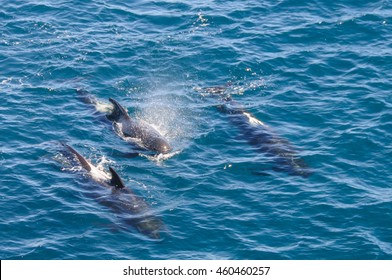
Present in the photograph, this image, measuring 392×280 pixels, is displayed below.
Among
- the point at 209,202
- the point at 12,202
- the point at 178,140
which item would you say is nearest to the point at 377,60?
the point at 178,140

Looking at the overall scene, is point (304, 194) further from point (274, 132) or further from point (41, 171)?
point (41, 171)

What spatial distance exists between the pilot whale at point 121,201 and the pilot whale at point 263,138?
285 inches

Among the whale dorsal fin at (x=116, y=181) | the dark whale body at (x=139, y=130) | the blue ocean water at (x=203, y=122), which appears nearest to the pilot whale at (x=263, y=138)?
the blue ocean water at (x=203, y=122)

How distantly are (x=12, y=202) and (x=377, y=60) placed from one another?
923 inches

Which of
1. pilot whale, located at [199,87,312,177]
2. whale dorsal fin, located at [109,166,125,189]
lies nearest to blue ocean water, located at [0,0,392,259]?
pilot whale, located at [199,87,312,177]

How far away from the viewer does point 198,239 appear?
3116 cm

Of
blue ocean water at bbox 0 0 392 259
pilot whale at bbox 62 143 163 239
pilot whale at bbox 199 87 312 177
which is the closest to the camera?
blue ocean water at bbox 0 0 392 259

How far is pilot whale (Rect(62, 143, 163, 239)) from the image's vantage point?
31719 mm

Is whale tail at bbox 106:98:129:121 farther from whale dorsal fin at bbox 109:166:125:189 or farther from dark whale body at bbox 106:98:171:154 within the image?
whale dorsal fin at bbox 109:166:125:189

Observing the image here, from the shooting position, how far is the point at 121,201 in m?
33.2

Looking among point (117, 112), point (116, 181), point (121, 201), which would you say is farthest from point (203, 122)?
point (121, 201)

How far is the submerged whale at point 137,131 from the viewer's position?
3759 centimetres

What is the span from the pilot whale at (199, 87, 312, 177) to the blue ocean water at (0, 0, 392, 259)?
454 millimetres

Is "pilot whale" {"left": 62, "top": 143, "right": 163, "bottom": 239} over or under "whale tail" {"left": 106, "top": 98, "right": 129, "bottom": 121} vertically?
under
